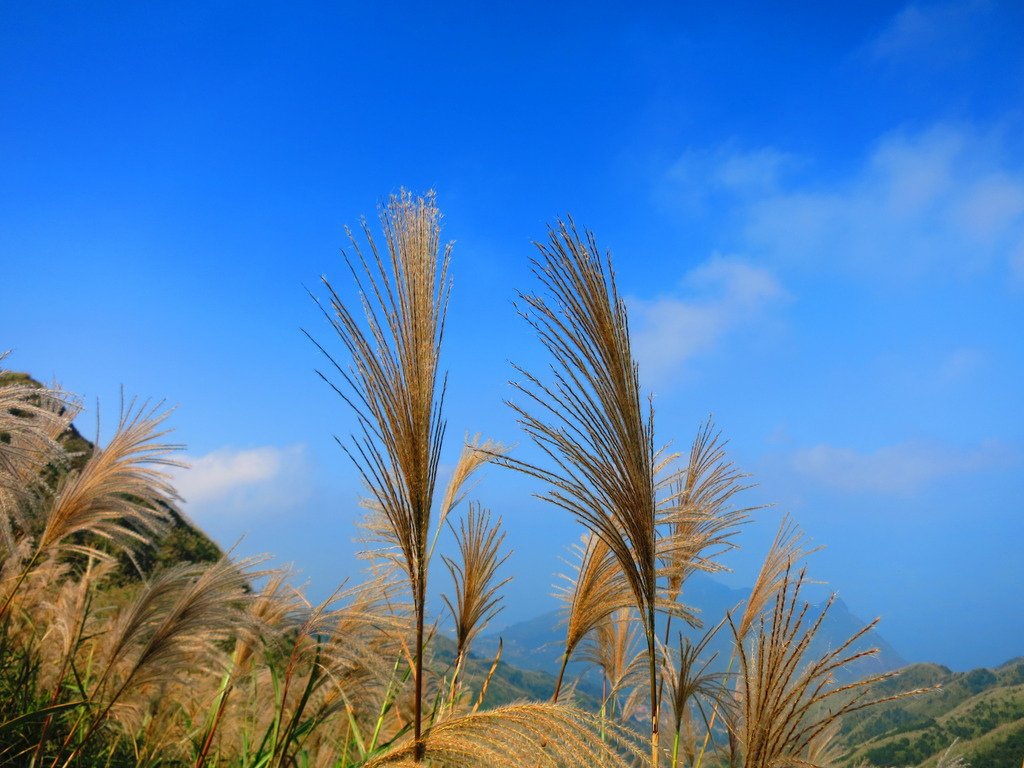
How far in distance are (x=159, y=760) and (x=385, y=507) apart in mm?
3038

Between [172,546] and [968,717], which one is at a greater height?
[172,546]

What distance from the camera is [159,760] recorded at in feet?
12.0

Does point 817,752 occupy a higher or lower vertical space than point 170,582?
lower

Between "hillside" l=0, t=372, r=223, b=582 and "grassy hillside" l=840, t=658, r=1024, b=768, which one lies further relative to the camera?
"hillside" l=0, t=372, r=223, b=582

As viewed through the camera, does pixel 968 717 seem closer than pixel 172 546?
Yes

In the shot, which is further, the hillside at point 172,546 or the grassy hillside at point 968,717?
the hillside at point 172,546

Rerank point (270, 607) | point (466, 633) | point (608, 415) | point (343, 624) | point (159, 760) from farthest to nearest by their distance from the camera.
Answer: point (159, 760) → point (466, 633) → point (270, 607) → point (343, 624) → point (608, 415)

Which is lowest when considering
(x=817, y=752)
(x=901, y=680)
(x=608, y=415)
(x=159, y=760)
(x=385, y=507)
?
(x=159, y=760)

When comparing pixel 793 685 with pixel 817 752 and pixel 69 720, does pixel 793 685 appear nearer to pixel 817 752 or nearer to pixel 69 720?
pixel 817 752

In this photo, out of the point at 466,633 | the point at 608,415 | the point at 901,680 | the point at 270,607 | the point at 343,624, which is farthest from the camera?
the point at 466,633

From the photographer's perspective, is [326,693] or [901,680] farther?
[326,693]

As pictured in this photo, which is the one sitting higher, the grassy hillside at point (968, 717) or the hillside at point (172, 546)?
the hillside at point (172, 546)

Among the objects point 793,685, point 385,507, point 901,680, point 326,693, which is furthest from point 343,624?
point 901,680

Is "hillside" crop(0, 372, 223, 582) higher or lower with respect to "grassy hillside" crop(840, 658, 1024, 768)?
higher
